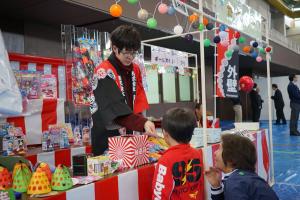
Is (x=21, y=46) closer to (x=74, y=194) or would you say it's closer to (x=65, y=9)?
(x=65, y=9)

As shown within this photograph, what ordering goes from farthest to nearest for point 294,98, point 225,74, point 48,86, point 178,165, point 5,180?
point 294,98 < point 225,74 < point 48,86 < point 178,165 < point 5,180

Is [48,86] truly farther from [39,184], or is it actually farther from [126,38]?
[39,184]

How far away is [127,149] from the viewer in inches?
59.8

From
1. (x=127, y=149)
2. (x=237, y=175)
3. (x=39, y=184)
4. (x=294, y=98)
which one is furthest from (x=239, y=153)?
(x=294, y=98)

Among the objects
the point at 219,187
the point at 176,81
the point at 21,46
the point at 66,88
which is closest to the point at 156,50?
the point at 66,88

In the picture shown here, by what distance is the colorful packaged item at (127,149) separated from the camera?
4.94ft

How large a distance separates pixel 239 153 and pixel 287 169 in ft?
9.87

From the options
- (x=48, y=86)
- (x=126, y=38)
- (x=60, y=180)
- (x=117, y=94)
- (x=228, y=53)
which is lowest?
(x=60, y=180)

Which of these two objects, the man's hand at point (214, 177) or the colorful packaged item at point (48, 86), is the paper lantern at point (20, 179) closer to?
the man's hand at point (214, 177)

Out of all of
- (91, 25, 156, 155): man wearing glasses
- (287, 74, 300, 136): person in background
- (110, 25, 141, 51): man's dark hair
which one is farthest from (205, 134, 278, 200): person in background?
(287, 74, 300, 136): person in background

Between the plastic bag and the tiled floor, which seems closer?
the plastic bag

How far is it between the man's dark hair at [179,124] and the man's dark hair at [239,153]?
0.29m

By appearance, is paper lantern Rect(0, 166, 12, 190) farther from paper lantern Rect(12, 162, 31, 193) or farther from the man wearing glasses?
the man wearing glasses

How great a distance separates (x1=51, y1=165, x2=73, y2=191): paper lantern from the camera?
3.83 feet
